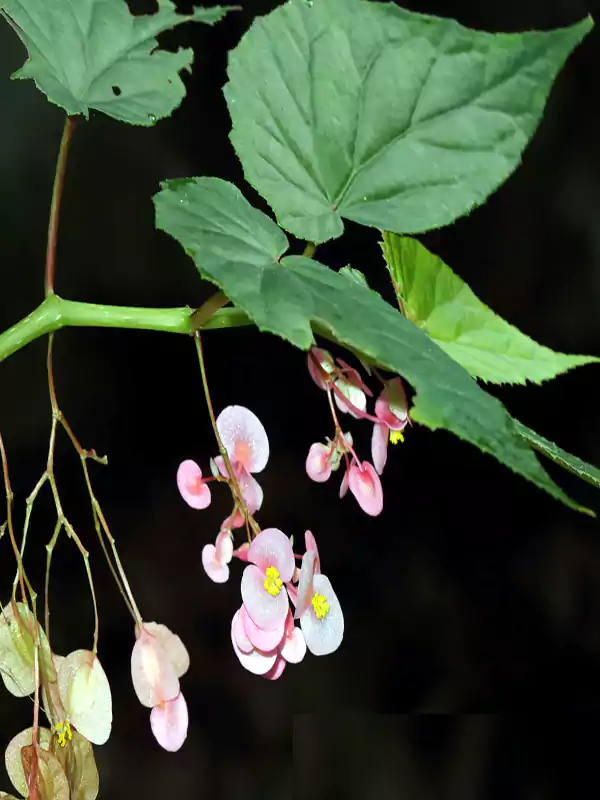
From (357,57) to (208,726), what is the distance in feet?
3.62

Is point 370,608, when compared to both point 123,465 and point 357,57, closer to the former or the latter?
point 123,465

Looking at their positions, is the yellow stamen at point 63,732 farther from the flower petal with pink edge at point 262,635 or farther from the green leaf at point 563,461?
the green leaf at point 563,461

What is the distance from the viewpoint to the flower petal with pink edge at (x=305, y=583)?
0.33 metres

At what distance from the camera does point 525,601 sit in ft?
4.28

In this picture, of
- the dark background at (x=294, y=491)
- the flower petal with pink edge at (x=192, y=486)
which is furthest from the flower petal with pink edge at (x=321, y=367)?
the dark background at (x=294, y=491)

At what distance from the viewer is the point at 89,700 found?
1.10 ft

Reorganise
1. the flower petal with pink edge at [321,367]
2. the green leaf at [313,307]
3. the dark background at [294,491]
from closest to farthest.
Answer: the green leaf at [313,307] < the flower petal with pink edge at [321,367] < the dark background at [294,491]

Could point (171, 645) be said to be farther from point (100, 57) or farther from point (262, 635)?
point (100, 57)

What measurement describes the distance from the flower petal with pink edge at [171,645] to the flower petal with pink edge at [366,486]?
0.34 ft

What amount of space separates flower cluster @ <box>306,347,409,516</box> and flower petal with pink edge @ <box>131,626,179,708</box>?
0.36ft

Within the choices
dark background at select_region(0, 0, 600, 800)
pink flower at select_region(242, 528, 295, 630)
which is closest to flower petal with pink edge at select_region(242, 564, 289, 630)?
pink flower at select_region(242, 528, 295, 630)

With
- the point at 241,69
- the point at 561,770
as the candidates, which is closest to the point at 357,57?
the point at 241,69

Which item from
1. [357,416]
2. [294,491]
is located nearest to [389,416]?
[357,416]

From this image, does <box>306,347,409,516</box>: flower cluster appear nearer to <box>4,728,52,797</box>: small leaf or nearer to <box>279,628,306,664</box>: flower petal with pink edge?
<box>279,628,306,664</box>: flower petal with pink edge
